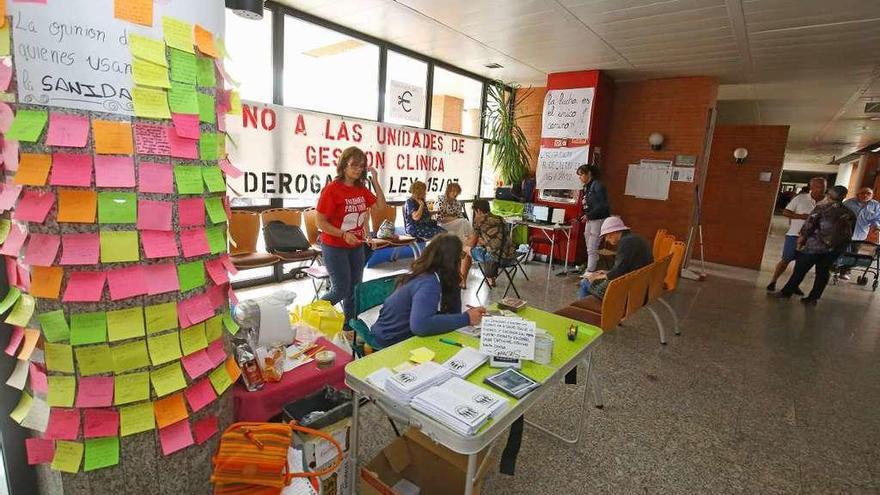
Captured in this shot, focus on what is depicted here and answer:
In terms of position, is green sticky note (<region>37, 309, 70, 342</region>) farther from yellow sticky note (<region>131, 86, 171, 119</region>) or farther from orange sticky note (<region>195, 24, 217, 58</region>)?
orange sticky note (<region>195, 24, 217, 58</region>)

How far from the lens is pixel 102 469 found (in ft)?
4.38

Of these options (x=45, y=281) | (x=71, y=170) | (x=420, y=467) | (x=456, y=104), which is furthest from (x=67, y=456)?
(x=456, y=104)

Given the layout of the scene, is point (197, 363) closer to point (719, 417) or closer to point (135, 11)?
point (135, 11)

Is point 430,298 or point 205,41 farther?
point 430,298

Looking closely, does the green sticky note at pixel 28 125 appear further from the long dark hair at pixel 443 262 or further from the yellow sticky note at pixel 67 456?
the long dark hair at pixel 443 262

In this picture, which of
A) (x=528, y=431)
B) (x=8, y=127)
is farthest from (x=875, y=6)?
(x=8, y=127)

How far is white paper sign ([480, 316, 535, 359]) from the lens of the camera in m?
1.69

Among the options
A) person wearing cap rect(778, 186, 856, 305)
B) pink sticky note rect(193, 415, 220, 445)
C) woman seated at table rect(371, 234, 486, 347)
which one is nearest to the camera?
pink sticky note rect(193, 415, 220, 445)

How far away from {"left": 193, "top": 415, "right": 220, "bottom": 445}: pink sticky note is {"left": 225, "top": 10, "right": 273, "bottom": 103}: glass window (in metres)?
3.40

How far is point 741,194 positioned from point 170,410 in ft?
28.2

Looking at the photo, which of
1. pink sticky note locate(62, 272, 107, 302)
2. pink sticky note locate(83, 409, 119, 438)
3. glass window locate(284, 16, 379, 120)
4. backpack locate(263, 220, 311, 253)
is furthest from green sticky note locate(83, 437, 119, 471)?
glass window locate(284, 16, 379, 120)

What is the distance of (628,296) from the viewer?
3.06 m

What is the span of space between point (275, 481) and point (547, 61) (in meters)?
5.66

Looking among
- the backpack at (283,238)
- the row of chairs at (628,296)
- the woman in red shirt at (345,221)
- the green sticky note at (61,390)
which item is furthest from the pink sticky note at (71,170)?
the backpack at (283,238)
